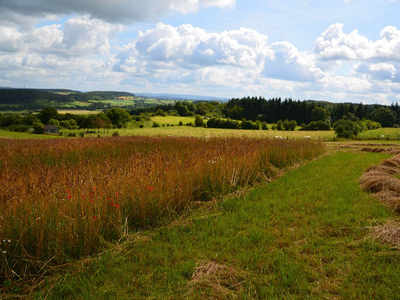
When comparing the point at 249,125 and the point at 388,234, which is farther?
the point at 249,125

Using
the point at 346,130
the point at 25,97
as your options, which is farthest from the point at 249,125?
the point at 25,97

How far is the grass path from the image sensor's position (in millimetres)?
2939

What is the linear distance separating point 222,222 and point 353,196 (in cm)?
397

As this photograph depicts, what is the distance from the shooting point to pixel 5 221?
130 inches

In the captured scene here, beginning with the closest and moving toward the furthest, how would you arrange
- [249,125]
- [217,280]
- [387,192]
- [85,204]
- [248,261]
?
[217,280] → [248,261] → [85,204] → [387,192] → [249,125]

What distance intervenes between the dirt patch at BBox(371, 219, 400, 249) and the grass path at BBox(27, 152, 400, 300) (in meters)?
0.20

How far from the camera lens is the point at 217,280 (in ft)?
10.1

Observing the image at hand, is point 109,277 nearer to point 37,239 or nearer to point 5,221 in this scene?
point 37,239

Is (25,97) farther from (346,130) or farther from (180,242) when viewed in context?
(180,242)

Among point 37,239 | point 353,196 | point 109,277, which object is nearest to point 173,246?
point 109,277

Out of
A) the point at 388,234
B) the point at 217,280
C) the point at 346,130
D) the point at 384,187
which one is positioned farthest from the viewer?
the point at 346,130

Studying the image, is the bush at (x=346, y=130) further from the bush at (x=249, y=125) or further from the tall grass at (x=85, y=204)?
the tall grass at (x=85, y=204)

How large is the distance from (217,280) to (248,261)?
0.63m

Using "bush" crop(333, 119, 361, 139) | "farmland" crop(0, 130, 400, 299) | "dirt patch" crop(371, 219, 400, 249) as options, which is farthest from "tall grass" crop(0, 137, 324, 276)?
"bush" crop(333, 119, 361, 139)
